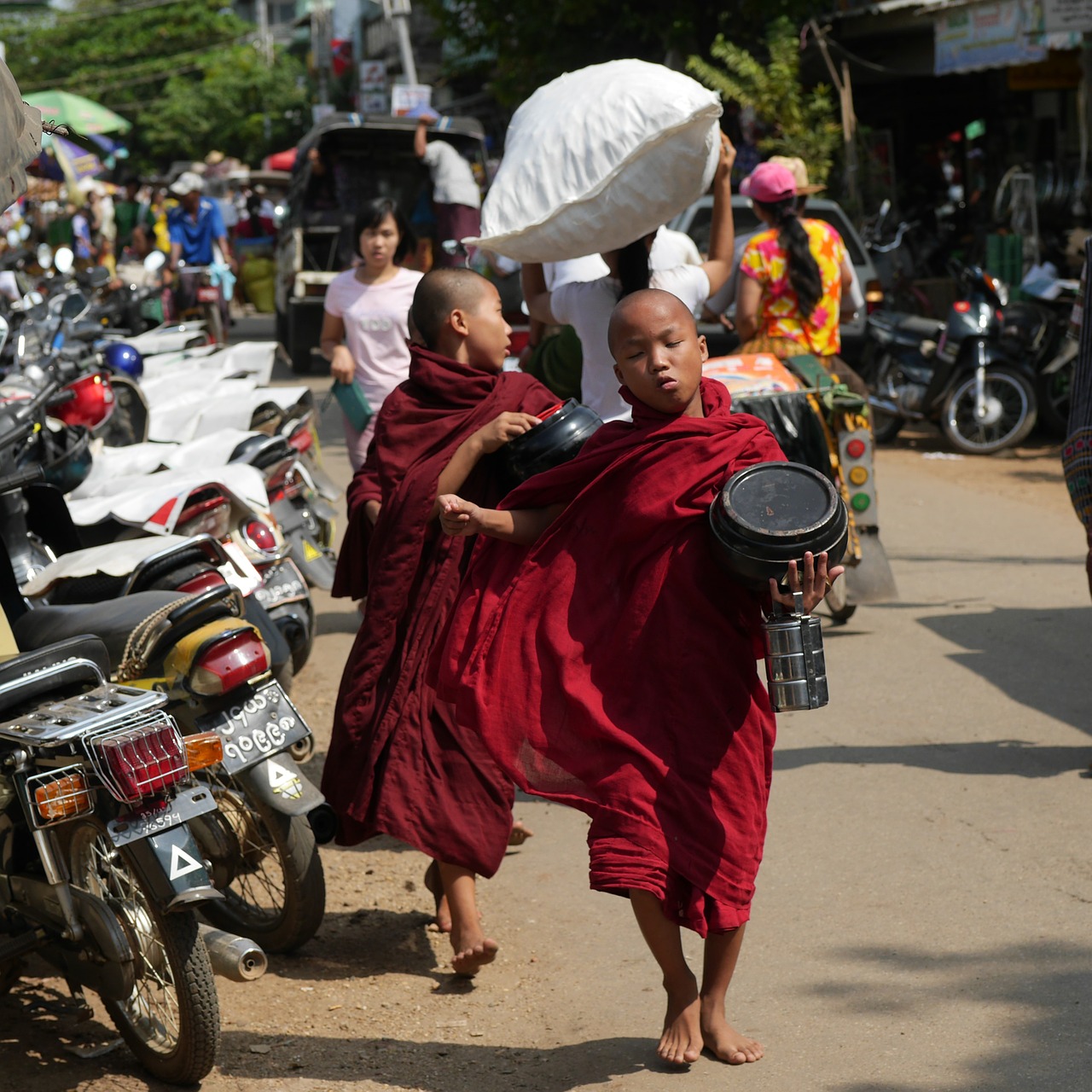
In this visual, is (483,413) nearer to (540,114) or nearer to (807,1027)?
(540,114)

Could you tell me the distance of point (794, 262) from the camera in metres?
6.82

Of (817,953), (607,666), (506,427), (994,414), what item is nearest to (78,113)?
(994,414)

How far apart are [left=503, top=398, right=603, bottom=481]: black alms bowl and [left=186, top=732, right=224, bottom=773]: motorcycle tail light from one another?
0.94m

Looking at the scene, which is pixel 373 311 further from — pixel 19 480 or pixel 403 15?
pixel 403 15

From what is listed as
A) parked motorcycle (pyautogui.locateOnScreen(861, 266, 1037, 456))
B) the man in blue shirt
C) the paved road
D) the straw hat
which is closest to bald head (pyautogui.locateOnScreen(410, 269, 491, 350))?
the paved road

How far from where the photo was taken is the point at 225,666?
374 cm

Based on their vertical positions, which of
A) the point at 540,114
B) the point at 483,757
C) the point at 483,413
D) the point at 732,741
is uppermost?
the point at 540,114

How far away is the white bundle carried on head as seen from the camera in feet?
14.8

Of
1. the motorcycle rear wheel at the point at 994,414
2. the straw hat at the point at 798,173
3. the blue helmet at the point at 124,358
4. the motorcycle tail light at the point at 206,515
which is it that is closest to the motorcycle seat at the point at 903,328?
the motorcycle rear wheel at the point at 994,414

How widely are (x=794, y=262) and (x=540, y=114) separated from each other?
7.78 feet

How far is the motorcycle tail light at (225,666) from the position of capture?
3730mm

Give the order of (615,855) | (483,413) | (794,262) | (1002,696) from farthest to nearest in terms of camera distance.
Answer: (794,262) < (1002,696) < (483,413) < (615,855)

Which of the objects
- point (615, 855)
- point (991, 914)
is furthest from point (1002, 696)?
point (615, 855)

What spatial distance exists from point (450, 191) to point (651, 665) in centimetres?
1386
